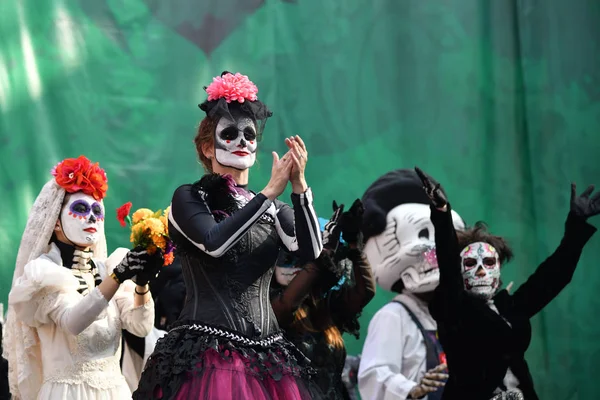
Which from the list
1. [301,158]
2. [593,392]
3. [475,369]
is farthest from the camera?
[593,392]

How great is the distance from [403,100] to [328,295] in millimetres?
2211

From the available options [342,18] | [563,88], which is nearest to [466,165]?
[563,88]

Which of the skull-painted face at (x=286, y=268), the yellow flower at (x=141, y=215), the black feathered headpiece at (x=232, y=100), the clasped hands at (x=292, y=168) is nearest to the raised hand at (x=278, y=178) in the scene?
the clasped hands at (x=292, y=168)

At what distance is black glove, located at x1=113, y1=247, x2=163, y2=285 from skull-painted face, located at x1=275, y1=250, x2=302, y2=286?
0.88 m

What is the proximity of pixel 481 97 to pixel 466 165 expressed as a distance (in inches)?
19.1

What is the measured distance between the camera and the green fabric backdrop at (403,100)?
6062mm

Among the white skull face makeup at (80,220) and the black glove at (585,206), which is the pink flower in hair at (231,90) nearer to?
the white skull face makeup at (80,220)

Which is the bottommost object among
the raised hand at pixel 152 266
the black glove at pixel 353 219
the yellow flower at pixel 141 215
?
the raised hand at pixel 152 266

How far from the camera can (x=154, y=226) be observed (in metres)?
4.02

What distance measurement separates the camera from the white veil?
440 cm

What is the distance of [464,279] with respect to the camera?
454cm

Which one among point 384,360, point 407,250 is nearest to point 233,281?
point 384,360

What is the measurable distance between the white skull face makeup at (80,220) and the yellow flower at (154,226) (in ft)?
1.81

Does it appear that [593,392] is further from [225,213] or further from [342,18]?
[225,213]
